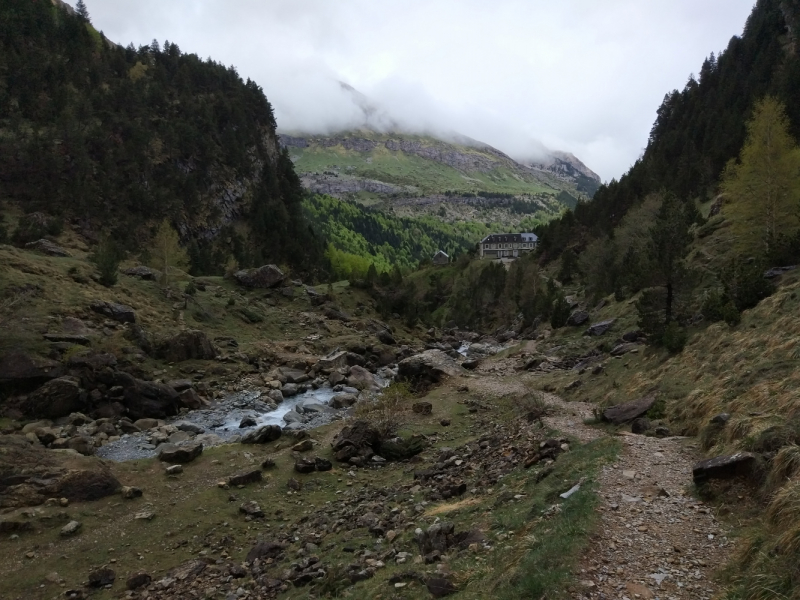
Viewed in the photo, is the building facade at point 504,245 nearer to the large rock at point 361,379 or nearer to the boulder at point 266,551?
the large rock at point 361,379

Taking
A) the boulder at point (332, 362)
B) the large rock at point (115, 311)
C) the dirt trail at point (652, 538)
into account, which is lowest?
the boulder at point (332, 362)

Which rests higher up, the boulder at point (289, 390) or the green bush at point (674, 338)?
the green bush at point (674, 338)

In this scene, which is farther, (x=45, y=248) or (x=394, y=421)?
(x=45, y=248)

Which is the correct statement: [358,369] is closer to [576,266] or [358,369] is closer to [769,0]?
[576,266]

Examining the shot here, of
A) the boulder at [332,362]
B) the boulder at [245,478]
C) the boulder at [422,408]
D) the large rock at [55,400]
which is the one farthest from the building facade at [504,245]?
the boulder at [245,478]

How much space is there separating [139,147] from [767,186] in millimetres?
101578

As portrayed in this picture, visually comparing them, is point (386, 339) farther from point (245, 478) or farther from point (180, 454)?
point (245, 478)

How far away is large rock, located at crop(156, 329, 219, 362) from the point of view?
130 feet

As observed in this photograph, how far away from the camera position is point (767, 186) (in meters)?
38.3

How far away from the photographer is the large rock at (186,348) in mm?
39594

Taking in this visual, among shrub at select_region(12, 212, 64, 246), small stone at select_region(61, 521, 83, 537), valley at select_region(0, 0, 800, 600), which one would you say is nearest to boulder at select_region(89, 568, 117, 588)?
valley at select_region(0, 0, 800, 600)

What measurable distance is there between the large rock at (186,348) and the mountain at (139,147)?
36.0 m

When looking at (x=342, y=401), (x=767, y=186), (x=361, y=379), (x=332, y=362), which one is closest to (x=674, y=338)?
(x=767, y=186)

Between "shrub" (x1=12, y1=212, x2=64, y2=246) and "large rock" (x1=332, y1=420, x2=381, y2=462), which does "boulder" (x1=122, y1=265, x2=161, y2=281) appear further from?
"large rock" (x1=332, y1=420, x2=381, y2=462)
